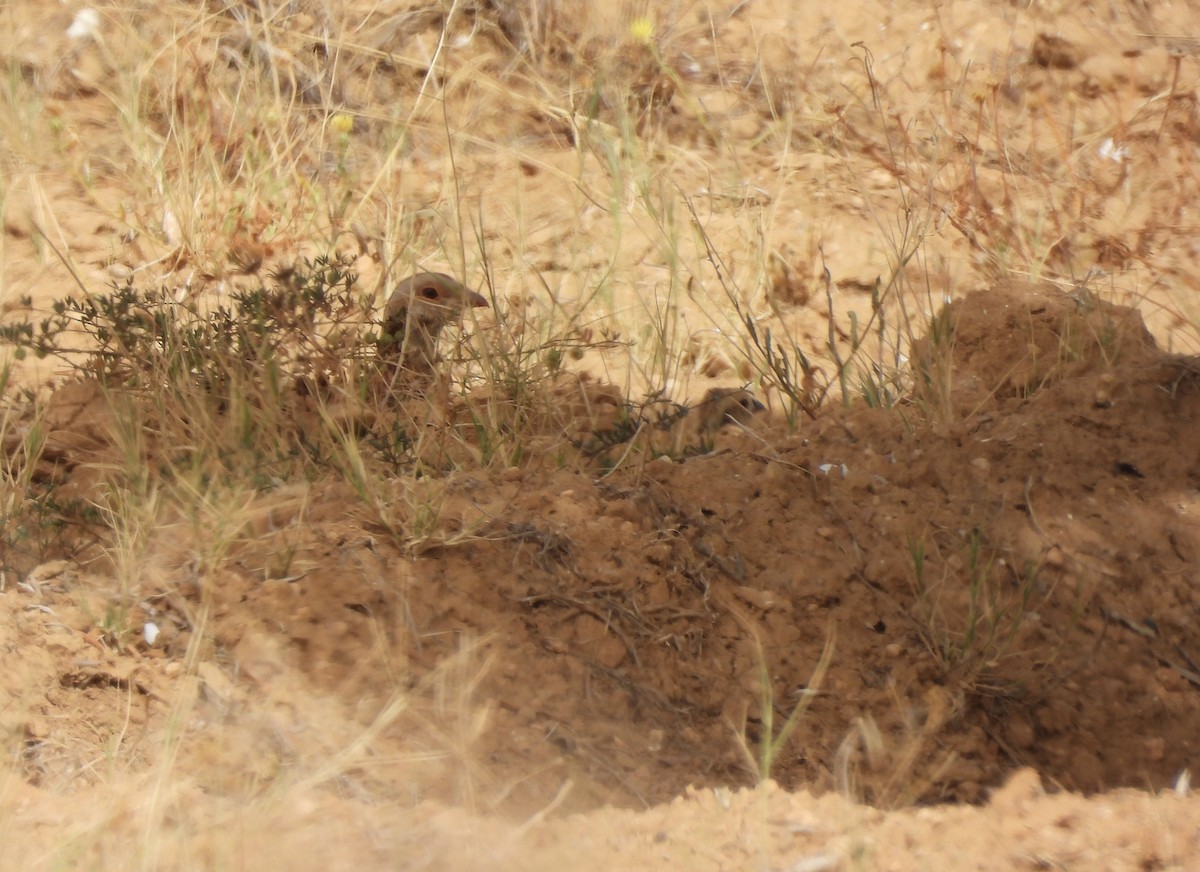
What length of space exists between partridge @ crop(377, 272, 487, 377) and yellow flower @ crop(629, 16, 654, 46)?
2.42 metres

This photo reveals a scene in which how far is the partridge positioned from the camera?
3.51 m

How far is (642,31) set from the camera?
559cm

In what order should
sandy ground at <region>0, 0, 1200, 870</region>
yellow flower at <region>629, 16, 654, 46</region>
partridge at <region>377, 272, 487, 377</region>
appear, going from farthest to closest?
1. yellow flower at <region>629, 16, 654, 46</region>
2. partridge at <region>377, 272, 487, 377</region>
3. sandy ground at <region>0, 0, 1200, 870</region>

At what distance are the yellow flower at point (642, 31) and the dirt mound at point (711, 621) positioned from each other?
10.2 ft

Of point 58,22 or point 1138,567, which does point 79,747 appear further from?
point 58,22

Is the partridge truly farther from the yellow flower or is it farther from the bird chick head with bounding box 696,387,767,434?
the yellow flower

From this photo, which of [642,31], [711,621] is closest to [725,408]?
[711,621]

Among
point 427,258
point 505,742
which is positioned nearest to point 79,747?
point 505,742

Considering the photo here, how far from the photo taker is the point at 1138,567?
104 inches

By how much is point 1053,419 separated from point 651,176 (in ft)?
7.95

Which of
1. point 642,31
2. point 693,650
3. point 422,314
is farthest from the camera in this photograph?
point 642,31

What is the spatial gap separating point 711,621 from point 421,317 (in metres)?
1.42

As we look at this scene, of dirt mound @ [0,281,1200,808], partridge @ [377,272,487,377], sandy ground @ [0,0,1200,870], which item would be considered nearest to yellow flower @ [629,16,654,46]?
sandy ground @ [0,0,1200,870]

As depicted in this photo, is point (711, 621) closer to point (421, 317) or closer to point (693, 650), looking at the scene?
point (693, 650)
